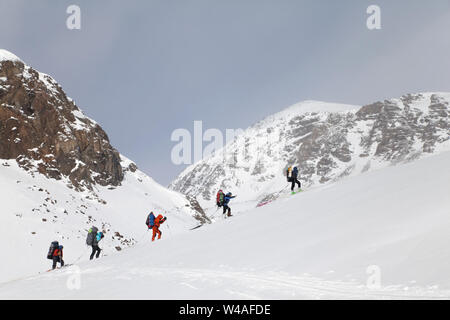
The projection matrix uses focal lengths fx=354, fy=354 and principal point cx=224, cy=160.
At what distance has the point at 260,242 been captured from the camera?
11.0m

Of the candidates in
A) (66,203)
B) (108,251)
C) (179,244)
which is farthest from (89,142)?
(179,244)

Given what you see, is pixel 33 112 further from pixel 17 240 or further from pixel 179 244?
pixel 179 244

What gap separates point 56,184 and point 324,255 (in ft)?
159

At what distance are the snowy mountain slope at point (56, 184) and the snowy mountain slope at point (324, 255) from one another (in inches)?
900

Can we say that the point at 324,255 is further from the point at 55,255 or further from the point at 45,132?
the point at 45,132

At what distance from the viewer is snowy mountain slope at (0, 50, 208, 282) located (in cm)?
3366

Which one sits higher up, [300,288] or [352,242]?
[352,242]

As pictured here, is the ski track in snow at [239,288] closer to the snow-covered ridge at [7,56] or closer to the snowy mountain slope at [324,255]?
the snowy mountain slope at [324,255]

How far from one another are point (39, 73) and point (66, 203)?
31.1 metres

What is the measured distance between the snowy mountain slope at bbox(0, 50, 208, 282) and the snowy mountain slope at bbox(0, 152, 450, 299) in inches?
900

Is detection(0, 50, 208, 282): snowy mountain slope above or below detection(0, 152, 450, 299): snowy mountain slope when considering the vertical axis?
above

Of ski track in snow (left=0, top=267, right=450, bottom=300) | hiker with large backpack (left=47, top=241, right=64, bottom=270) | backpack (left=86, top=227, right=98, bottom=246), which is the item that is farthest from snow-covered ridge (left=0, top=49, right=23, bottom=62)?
ski track in snow (left=0, top=267, right=450, bottom=300)

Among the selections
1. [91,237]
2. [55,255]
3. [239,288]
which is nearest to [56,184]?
[55,255]

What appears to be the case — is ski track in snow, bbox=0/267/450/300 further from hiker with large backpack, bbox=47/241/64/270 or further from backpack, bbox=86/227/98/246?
hiker with large backpack, bbox=47/241/64/270
